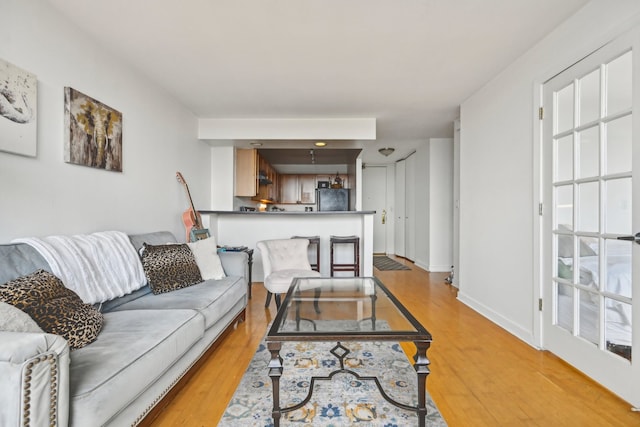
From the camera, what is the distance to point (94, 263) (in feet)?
5.99

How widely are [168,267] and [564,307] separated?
9.51ft

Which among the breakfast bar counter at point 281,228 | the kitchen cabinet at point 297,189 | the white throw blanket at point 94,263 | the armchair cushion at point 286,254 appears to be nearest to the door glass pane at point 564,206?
the armchair cushion at point 286,254

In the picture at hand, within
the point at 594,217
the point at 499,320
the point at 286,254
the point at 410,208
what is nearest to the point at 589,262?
the point at 594,217

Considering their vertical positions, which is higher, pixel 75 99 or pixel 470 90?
pixel 470 90

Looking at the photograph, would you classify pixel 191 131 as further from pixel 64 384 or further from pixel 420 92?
pixel 64 384

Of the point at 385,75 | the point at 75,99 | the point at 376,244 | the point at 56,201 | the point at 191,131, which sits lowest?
the point at 376,244

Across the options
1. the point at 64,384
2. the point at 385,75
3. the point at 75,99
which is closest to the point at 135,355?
the point at 64,384

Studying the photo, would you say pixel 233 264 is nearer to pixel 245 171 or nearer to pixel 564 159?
pixel 245 171

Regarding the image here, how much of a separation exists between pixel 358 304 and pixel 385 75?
2.15 meters

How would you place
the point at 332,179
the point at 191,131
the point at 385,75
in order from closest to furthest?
1. the point at 385,75
2. the point at 191,131
3. the point at 332,179

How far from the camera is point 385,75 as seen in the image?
2.82 meters

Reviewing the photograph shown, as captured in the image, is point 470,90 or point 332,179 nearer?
point 470,90

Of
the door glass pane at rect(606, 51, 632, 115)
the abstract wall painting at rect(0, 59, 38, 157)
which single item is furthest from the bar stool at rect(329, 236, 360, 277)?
the abstract wall painting at rect(0, 59, 38, 157)

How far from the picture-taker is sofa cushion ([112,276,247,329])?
1.86 meters
